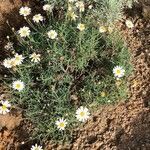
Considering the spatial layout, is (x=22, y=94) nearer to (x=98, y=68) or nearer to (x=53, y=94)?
(x=53, y=94)

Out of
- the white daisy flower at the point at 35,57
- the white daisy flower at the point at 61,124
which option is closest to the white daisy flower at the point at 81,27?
the white daisy flower at the point at 35,57

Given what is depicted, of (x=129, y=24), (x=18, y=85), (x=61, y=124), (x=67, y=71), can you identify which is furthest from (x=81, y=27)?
(x=61, y=124)

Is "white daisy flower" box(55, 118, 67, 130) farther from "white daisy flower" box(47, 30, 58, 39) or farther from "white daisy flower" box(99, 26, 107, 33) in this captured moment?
"white daisy flower" box(99, 26, 107, 33)

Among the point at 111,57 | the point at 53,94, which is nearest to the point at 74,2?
the point at 111,57

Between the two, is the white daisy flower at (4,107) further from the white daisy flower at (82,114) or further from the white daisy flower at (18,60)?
the white daisy flower at (82,114)

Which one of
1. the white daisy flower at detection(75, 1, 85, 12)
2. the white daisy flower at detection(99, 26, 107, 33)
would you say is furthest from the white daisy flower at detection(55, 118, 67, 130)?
the white daisy flower at detection(75, 1, 85, 12)
